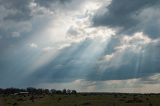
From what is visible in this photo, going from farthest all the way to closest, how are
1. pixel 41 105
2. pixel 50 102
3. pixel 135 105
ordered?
pixel 50 102
pixel 41 105
pixel 135 105

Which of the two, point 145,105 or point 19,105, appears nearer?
point 145,105

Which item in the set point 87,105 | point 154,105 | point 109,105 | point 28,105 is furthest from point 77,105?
point 154,105

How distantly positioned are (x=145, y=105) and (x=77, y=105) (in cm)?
2373

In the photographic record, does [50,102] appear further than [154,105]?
Yes

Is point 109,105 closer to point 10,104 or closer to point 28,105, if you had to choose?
point 28,105

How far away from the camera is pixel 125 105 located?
11394 centimetres

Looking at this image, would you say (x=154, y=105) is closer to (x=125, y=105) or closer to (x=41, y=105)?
(x=125, y=105)

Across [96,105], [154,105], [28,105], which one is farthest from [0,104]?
[154,105]

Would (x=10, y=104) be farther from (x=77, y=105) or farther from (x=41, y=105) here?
(x=77, y=105)

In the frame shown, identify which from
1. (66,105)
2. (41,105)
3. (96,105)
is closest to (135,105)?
(96,105)

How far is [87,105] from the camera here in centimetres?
11512

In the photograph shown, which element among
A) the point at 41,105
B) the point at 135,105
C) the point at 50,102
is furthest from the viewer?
the point at 50,102

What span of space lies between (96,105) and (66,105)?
35.1ft

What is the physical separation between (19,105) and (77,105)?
74.4ft
